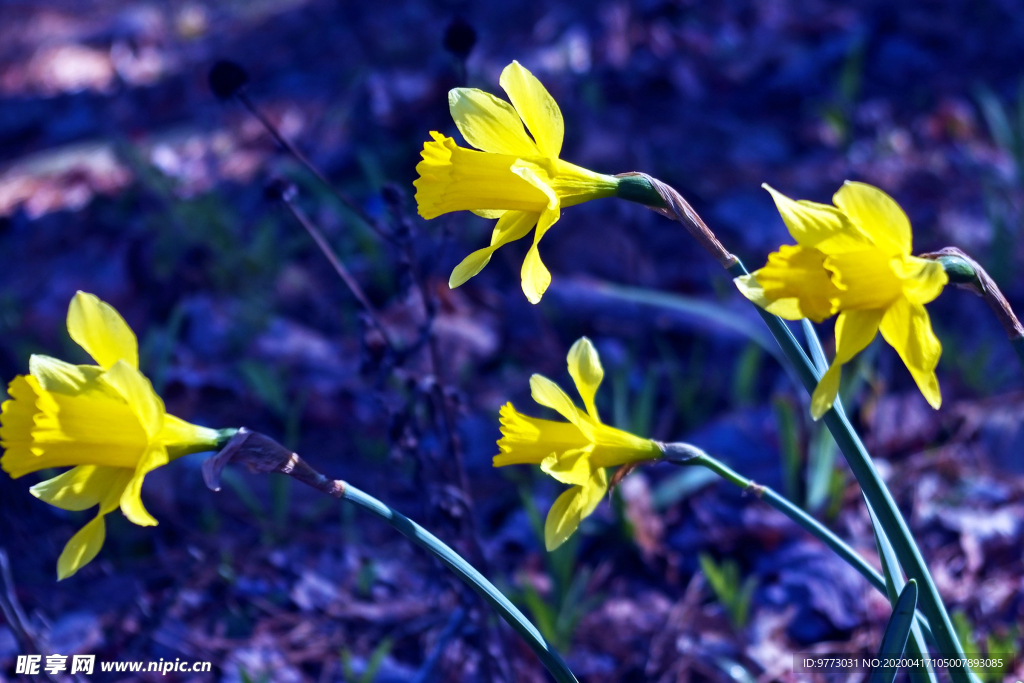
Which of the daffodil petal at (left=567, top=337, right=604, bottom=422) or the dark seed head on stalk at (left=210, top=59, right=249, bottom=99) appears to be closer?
the daffodil petal at (left=567, top=337, right=604, bottom=422)

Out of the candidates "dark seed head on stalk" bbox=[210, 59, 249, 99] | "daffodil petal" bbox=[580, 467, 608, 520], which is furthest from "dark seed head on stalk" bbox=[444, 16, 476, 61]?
"daffodil petal" bbox=[580, 467, 608, 520]

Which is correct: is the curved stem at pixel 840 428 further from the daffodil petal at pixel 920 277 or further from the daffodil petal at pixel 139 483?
the daffodil petal at pixel 139 483

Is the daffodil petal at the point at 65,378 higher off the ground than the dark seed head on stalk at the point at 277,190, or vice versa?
the dark seed head on stalk at the point at 277,190

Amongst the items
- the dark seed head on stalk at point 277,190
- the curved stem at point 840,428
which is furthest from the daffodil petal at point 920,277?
the dark seed head on stalk at point 277,190

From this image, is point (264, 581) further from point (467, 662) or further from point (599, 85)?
point (599, 85)

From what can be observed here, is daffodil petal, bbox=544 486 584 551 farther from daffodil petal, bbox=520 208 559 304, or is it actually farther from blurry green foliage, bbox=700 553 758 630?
blurry green foliage, bbox=700 553 758 630

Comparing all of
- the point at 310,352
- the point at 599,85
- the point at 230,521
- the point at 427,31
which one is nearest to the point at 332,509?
the point at 230,521

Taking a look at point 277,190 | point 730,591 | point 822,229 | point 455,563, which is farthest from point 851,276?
point 730,591
